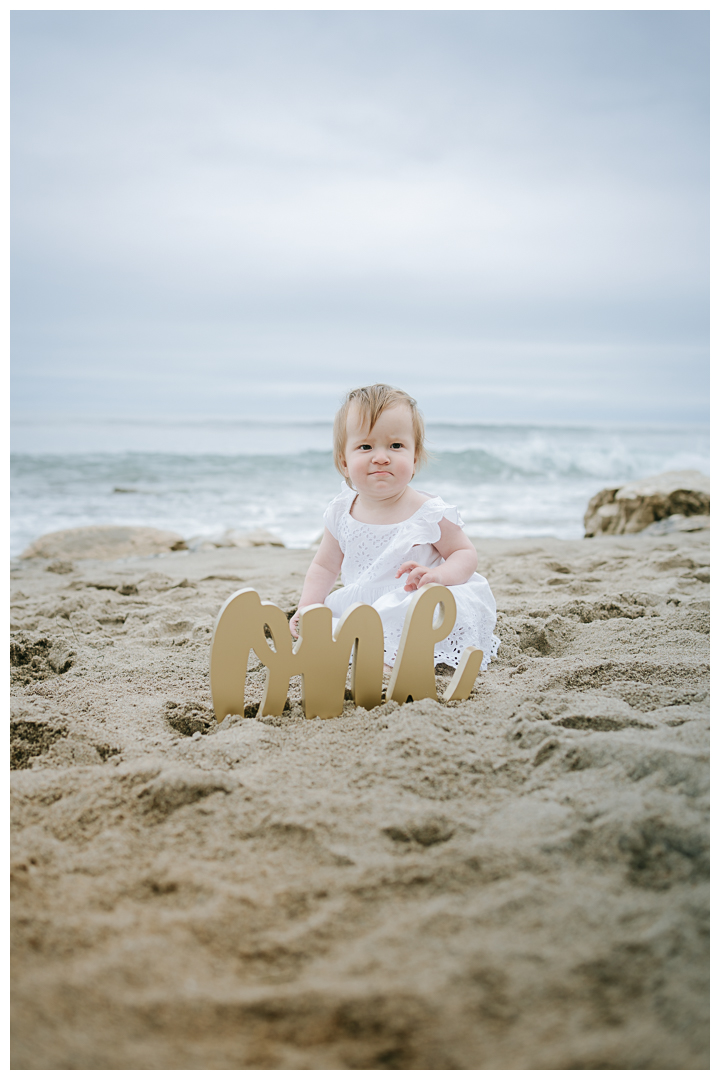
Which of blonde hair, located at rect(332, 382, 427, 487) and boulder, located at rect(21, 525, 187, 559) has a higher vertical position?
blonde hair, located at rect(332, 382, 427, 487)

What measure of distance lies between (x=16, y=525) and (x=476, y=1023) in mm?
8373

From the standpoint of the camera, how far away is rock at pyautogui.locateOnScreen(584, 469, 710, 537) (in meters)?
6.85

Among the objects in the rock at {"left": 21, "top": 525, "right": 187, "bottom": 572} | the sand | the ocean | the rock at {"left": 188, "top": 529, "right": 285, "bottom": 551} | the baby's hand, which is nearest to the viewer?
the sand

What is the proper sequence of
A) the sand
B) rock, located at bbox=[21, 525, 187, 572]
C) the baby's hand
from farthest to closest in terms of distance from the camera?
1. rock, located at bbox=[21, 525, 187, 572]
2. the baby's hand
3. the sand

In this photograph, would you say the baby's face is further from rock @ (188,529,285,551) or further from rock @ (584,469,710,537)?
rock @ (584,469,710,537)

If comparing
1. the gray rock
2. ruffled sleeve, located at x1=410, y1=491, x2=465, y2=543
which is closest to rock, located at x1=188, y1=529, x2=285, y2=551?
the gray rock

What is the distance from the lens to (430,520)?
249cm

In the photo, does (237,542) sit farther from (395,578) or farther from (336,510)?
(395,578)

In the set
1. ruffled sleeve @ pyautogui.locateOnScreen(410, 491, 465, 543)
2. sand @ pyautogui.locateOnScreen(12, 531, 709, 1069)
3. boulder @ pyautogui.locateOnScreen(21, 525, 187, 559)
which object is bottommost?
sand @ pyautogui.locateOnScreen(12, 531, 709, 1069)

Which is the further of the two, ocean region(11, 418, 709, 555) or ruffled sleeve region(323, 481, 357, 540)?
ocean region(11, 418, 709, 555)

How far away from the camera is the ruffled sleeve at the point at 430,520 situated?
248cm

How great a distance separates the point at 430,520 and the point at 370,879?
4.84ft

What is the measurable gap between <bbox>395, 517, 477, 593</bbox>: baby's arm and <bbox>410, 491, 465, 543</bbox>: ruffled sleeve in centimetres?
2
